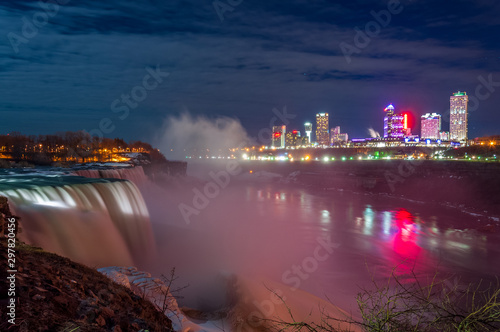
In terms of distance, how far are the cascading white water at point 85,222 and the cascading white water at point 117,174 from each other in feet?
26.1

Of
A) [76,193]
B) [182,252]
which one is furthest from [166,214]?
[76,193]

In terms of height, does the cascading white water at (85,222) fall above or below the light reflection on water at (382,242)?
above

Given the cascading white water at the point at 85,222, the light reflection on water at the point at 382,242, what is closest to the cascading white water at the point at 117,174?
the cascading white water at the point at 85,222

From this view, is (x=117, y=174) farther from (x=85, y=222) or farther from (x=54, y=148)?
(x=54, y=148)

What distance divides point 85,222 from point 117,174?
18.4 meters

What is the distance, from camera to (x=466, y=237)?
25.1 metres

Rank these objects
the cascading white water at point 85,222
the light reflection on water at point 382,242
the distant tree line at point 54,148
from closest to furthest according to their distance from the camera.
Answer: the cascading white water at point 85,222 < the light reflection on water at point 382,242 < the distant tree line at point 54,148

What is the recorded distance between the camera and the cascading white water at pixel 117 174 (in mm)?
27473

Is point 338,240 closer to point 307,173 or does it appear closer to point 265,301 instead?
point 265,301

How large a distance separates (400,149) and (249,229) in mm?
123790

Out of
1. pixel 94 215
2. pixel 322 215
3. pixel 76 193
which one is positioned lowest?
pixel 322 215

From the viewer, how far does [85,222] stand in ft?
48.2

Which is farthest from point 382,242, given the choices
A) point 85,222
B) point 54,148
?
point 54,148

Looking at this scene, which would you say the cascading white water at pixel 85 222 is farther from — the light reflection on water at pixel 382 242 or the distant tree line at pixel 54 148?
the distant tree line at pixel 54 148
